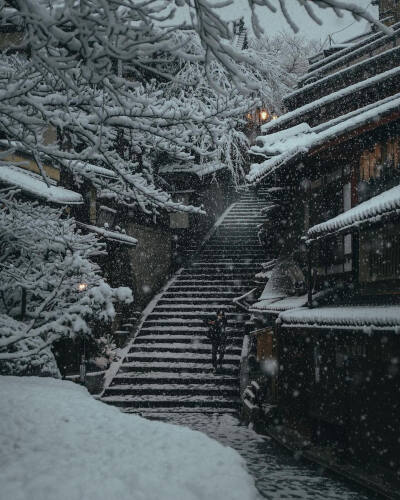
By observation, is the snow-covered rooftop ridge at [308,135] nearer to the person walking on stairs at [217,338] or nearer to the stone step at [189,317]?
the person walking on stairs at [217,338]

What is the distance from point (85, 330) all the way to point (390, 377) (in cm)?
668

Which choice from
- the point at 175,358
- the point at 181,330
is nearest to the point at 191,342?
the point at 181,330

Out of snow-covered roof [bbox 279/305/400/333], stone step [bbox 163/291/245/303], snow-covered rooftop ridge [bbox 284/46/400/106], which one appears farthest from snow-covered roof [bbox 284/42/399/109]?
stone step [bbox 163/291/245/303]

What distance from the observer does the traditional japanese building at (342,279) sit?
31.4 ft

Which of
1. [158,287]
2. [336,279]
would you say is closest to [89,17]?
[336,279]

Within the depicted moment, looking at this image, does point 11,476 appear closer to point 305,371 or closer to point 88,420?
point 88,420

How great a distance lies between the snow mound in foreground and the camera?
4887 millimetres

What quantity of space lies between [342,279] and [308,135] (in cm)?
491

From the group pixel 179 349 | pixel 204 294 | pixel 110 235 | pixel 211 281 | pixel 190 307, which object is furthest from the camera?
pixel 211 281

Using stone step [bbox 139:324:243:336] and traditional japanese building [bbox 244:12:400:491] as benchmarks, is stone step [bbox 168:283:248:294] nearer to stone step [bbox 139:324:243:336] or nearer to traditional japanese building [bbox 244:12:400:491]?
stone step [bbox 139:324:243:336]

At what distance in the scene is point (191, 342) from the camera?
19109 mm

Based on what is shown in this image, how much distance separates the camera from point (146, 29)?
389 centimetres

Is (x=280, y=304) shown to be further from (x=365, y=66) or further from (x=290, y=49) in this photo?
(x=290, y=49)

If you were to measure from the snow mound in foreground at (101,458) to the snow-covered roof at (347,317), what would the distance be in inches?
154
